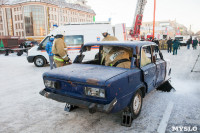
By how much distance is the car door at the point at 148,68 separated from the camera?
12.3 ft

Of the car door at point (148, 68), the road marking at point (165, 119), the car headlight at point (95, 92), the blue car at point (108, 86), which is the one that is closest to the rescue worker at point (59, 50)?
the blue car at point (108, 86)

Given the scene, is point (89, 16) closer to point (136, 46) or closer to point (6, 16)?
point (6, 16)

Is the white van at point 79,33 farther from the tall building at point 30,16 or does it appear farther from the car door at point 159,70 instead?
the tall building at point 30,16

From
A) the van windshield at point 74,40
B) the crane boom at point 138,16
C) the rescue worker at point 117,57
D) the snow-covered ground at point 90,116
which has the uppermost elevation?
the crane boom at point 138,16

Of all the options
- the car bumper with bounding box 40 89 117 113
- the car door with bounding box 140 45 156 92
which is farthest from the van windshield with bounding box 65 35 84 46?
the car bumper with bounding box 40 89 117 113

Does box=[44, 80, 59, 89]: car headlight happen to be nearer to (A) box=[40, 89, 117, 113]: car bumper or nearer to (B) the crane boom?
(A) box=[40, 89, 117, 113]: car bumper

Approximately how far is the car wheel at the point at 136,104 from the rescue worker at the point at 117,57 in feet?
2.14

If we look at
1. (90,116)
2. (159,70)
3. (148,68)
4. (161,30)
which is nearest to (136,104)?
(148,68)

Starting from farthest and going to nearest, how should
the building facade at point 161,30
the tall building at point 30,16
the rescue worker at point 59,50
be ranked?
the tall building at point 30,16
the building facade at point 161,30
the rescue worker at point 59,50

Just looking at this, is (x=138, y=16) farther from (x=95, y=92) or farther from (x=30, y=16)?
(x=30, y=16)

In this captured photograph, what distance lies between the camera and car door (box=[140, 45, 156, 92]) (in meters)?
3.74

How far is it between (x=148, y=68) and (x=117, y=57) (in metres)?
0.79

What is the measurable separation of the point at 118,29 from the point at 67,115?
7.87 meters

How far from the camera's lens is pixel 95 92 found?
2867mm
